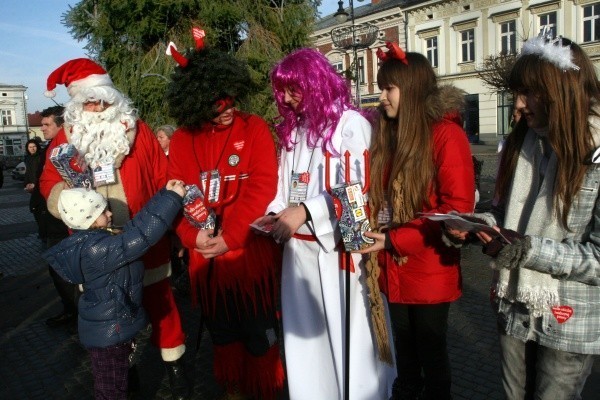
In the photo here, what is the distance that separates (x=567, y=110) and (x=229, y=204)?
163 centimetres

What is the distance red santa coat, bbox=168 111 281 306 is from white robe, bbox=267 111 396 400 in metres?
0.11

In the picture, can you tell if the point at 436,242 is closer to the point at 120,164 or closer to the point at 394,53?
the point at 394,53

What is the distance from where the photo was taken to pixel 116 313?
8.27 ft

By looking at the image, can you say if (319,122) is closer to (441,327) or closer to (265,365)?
(441,327)

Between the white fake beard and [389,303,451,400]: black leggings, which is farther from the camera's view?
the white fake beard

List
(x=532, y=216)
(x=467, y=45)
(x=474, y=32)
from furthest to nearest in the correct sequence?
(x=467, y=45)
(x=474, y=32)
(x=532, y=216)

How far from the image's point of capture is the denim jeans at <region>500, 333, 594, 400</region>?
6.02ft

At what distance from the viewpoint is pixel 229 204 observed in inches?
106

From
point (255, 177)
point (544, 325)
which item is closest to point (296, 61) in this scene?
point (255, 177)

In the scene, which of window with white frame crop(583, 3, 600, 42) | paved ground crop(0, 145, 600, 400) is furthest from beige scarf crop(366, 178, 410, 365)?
window with white frame crop(583, 3, 600, 42)

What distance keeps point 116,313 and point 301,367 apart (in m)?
0.99

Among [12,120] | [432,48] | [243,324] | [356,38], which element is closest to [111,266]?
[243,324]

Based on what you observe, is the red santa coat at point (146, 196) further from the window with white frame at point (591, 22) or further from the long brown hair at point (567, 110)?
the window with white frame at point (591, 22)

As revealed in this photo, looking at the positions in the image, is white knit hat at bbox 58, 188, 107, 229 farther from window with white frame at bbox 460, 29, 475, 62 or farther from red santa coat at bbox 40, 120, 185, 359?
window with white frame at bbox 460, 29, 475, 62
